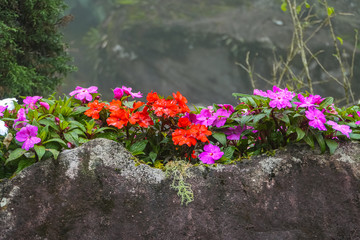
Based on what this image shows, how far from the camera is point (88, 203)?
1587mm

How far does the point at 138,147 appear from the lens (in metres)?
1.81

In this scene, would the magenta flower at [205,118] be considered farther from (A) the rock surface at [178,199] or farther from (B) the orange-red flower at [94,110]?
(B) the orange-red flower at [94,110]

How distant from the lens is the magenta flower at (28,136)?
5.11 feet

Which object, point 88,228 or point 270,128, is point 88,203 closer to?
point 88,228

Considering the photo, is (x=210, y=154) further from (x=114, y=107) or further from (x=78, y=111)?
(x=78, y=111)

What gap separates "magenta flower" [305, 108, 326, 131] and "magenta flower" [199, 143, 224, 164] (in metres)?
0.45

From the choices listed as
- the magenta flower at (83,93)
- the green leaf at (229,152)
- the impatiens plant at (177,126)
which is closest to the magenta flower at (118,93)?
the impatiens plant at (177,126)

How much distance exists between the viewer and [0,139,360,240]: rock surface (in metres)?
1.55

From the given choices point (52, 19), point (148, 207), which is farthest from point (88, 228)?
point (52, 19)

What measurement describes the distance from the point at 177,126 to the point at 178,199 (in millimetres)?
401

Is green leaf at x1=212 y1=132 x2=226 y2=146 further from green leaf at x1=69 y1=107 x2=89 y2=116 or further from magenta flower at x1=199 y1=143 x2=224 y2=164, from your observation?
green leaf at x1=69 y1=107 x2=89 y2=116

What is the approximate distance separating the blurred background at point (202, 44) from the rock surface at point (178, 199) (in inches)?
464

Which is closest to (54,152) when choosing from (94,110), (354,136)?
(94,110)

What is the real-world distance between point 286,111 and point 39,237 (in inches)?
49.7
